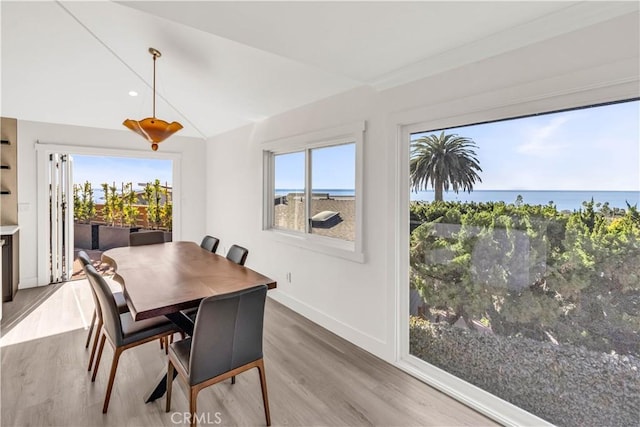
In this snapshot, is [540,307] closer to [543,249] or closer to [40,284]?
[543,249]

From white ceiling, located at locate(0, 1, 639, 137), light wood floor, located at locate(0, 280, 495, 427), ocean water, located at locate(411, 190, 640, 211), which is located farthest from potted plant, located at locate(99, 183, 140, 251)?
ocean water, located at locate(411, 190, 640, 211)

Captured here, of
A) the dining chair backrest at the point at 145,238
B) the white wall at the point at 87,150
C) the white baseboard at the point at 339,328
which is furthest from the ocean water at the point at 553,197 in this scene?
the white wall at the point at 87,150

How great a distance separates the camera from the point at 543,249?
1800 mm

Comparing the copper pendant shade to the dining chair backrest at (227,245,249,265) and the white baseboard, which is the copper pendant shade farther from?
the white baseboard

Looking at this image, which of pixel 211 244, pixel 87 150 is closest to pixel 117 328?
pixel 211 244

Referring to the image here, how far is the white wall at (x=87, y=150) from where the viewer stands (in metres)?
4.27

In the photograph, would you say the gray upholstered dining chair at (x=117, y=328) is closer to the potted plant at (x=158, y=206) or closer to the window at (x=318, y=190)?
the window at (x=318, y=190)

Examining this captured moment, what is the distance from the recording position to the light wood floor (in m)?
1.91

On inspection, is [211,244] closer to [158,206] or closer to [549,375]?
[549,375]

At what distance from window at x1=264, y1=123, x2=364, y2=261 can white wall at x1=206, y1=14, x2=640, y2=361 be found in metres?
0.10

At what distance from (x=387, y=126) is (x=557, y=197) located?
50.0 inches

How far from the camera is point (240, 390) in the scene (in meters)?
2.18

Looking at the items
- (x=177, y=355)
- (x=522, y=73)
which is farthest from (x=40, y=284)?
(x=522, y=73)

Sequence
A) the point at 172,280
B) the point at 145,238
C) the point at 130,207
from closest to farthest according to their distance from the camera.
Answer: the point at 172,280 < the point at 145,238 < the point at 130,207
